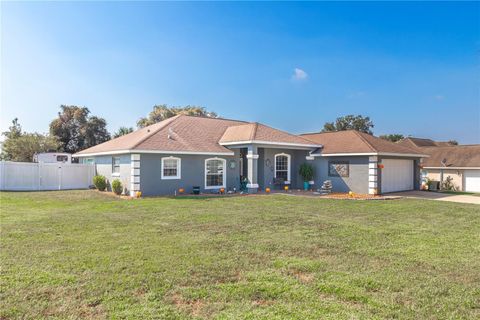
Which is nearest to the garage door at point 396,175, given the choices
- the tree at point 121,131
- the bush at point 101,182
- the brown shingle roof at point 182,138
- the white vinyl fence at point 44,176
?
the brown shingle roof at point 182,138

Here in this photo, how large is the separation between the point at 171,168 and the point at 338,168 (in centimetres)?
1040

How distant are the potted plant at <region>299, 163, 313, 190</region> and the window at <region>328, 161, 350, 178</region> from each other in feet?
4.10

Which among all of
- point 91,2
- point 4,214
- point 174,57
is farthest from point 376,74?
point 4,214

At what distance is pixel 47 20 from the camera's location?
13.2 meters

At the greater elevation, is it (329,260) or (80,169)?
(80,169)

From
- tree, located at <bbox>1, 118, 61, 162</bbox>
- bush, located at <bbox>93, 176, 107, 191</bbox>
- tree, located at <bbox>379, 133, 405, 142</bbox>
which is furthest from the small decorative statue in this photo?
tree, located at <bbox>379, 133, 405, 142</bbox>

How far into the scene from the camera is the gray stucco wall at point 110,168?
18750 mm

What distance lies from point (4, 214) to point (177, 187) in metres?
9.11

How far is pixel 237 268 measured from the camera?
5547mm

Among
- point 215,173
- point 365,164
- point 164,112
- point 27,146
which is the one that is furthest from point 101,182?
point 164,112

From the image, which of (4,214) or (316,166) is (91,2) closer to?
(4,214)

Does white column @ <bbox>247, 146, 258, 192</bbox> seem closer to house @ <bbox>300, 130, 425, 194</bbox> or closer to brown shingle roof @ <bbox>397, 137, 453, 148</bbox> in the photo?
house @ <bbox>300, 130, 425, 194</bbox>

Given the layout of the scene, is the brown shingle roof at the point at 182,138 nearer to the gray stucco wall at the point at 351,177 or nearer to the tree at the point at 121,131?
the gray stucco wall at the point at 351,177

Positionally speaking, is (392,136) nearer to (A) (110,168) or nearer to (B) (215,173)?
(B) (215,173)
